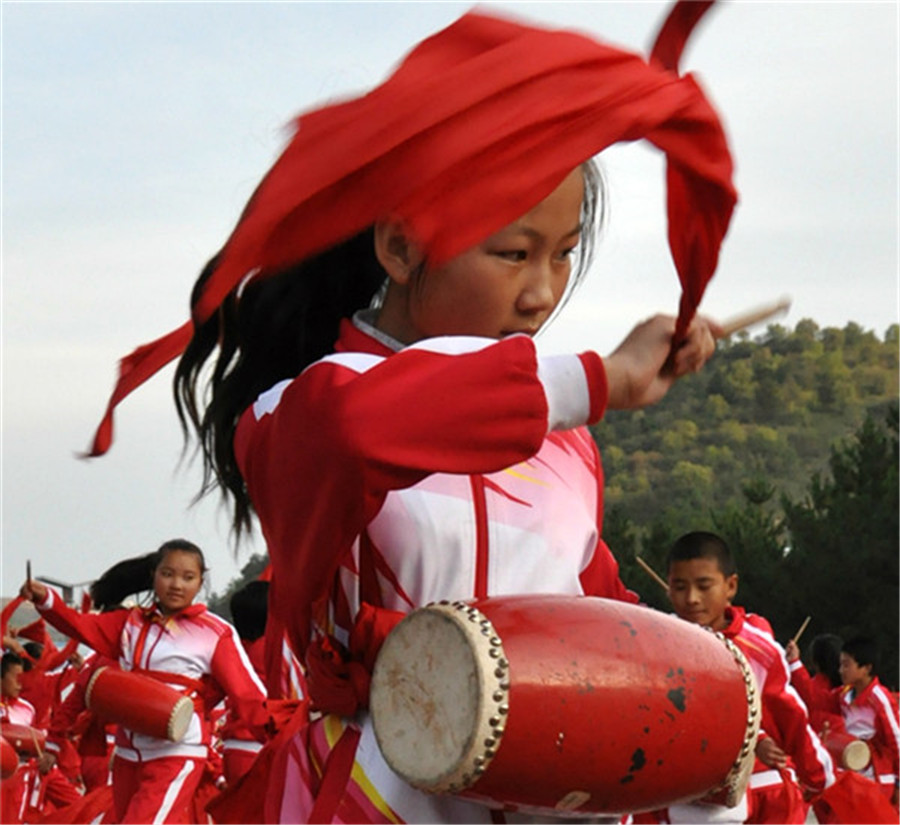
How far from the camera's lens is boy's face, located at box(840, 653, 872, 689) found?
13.8 metres

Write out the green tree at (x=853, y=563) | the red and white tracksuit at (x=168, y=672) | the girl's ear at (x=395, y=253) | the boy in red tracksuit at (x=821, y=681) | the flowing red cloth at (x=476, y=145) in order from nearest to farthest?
the flowing red cloth at (x=476, y=145), the girl's ear at (x=395, y=253), the red and white tracksuit at (x=168, y=672), the boy in red tracksuit at (x=821, y=681), the green tree at (x=853, y=563)

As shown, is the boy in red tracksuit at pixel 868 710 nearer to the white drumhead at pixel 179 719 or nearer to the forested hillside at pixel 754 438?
the white drumhead at pixel 179 719

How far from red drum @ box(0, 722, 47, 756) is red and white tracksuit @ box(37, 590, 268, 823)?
5.62 ft

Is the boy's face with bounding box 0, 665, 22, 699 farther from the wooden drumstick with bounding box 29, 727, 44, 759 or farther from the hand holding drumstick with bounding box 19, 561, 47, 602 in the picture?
the hand holding drumstick with bounding box 19, 561, 47, 602

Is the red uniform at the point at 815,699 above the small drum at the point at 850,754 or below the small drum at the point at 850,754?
below

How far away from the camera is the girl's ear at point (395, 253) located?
289 centimetres

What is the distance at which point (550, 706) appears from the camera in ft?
8.23

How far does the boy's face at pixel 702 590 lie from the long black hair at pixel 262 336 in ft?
13.9


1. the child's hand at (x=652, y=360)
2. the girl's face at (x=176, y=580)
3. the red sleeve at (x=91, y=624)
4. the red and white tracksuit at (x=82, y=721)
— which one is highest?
the child's hand at (x=652, y=360)

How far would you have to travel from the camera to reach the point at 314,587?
2682mm

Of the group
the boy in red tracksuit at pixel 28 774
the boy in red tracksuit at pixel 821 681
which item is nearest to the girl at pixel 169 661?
the boy in red tracksuit at pixel 28 774

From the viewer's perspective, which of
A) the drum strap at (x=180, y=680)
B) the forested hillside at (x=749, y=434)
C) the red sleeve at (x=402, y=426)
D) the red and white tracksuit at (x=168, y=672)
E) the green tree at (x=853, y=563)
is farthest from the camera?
the forested hillside at (x=749, y=434)

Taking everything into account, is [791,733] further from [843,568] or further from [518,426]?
[843,568]

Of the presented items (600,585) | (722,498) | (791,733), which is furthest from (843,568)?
(722,498)
